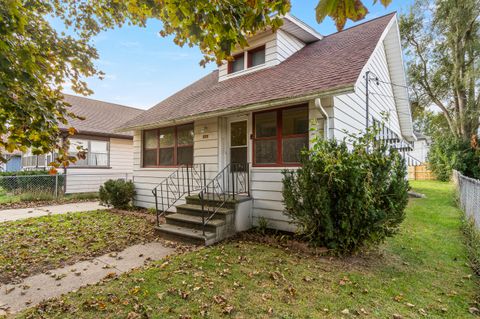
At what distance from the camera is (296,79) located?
246 inches

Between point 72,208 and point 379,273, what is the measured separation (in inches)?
384

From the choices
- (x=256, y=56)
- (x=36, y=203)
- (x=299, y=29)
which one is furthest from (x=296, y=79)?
(x=36, y=203)

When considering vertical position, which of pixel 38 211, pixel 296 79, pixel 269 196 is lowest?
pixel 38 211

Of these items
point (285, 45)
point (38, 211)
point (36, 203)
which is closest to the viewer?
point (285, 45)

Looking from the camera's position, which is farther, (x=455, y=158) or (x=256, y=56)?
(x=455, y=158)

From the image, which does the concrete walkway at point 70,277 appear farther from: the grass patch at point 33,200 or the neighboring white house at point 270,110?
the grass patch at point 33,200

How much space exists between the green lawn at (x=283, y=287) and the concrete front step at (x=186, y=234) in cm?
35

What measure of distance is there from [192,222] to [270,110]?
320 cm

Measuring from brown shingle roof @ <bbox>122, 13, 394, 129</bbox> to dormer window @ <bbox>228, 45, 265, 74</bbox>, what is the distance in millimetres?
487

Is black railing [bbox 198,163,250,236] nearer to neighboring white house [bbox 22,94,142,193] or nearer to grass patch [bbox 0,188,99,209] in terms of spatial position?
grass patch [bbox 0,188,99,209]

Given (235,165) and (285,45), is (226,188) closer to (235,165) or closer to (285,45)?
(235,165)

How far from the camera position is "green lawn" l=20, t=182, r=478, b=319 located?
2895 mm

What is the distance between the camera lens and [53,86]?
13.2ft

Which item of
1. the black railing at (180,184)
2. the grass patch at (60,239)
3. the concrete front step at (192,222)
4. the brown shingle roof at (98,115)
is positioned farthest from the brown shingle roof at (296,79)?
the brown shingle roof at (98,115)
